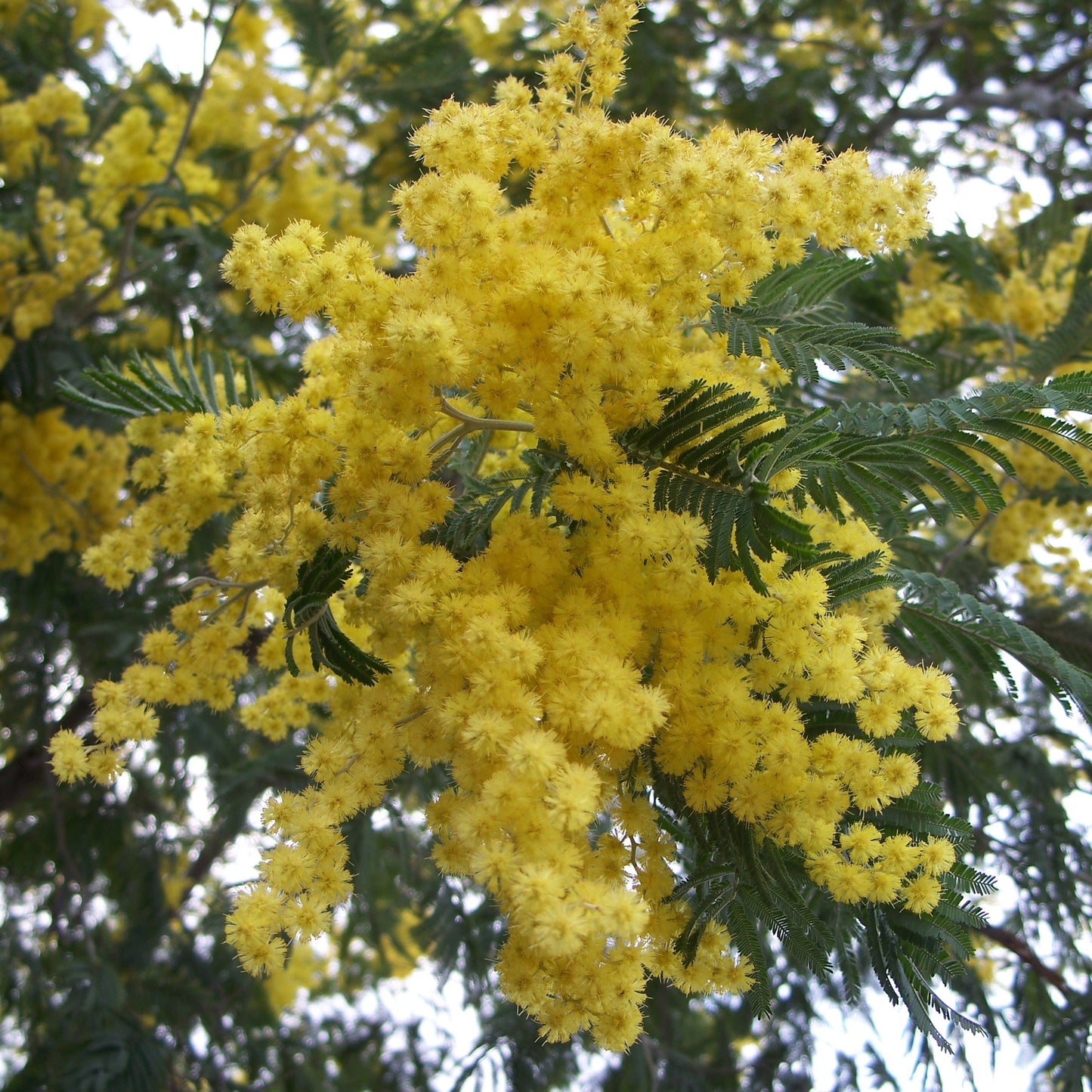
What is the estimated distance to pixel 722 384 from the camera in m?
1.88

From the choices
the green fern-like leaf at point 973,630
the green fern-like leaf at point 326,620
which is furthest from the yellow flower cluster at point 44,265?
the green fern-like leaf at point 973,630

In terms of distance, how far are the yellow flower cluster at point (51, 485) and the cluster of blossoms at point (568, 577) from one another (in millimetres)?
2674

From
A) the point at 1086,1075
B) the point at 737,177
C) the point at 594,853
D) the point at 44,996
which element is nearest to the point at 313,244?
the point at 737,177

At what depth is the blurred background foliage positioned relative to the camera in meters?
4.03

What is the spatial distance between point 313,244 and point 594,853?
52.0 inches

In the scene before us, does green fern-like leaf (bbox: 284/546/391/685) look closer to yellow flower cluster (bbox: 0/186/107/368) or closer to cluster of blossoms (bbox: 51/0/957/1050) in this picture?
cluster of blossoms (bbox: 51/0/957/1050)

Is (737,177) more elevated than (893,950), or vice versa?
(737,177)

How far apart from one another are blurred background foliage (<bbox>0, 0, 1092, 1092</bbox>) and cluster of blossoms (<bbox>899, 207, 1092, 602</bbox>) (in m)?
0.02

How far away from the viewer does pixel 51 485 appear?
446 cm

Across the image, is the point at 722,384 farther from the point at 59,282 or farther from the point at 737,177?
the point at 59,282

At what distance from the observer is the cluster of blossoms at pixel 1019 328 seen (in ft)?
12.9

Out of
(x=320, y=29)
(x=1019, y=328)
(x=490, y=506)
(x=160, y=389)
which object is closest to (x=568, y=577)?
(x=490, y=506)

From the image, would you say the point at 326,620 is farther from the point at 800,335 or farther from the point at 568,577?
the point at 800,335

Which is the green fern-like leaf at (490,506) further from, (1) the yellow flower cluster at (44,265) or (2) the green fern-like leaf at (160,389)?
(1) the yellow flower cluster at (44,265)
